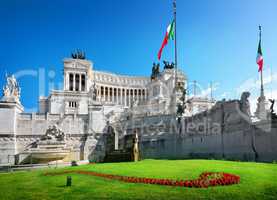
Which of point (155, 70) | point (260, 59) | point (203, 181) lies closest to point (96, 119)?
point (260, 59)

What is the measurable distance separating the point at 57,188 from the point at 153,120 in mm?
32831

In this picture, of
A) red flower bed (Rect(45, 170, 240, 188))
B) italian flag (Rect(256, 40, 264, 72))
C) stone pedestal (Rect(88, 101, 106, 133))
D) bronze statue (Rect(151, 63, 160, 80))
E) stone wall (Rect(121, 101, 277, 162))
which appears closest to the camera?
red flower bed (Rect(45, 170, 240, 188))

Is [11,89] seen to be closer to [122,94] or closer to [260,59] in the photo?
[260,59]

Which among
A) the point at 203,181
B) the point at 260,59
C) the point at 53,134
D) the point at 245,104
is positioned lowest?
the point at 203,181

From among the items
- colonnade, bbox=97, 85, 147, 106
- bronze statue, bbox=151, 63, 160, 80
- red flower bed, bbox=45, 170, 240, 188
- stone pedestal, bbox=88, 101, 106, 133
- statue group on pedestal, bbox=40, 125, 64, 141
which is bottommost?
red flower bed, bbox=45, 170, 240, 188

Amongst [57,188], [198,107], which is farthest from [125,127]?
[198,107]

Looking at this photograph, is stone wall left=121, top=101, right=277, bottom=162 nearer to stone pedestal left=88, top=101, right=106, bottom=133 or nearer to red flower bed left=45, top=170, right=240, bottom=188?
stone pedestal left=88, top=101, right=106, bottom=133

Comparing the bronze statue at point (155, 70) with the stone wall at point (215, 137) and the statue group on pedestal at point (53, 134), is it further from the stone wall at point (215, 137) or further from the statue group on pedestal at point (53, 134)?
the statue group on pedestal at point (53, 134)

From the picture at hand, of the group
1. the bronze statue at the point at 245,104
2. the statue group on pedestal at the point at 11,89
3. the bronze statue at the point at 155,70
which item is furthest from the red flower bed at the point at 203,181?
the bronze statue at the point at 155,70

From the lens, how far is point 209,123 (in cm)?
2678

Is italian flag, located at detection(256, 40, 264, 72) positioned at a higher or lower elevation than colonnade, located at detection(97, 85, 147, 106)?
lower

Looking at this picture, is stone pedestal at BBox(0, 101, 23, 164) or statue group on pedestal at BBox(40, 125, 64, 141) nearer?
statue group on pedestal at BBox(40, 125, 64, 141)

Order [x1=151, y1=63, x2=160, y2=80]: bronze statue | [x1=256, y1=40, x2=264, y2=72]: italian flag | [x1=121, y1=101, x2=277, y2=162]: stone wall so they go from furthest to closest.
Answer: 1. [x1=151, y1=63, x2=160, y2=80]: bronze statue
2. [x1=256, y1=40, x2=264, y2=72]: italian flag
3. [x1=121, y1=101, x2=277, y2=162]: stone wall

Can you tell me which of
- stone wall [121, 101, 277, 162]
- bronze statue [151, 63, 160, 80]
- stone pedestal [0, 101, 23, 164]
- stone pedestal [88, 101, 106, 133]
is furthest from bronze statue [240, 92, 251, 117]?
bronze statue [151, 63, 160, 80]
